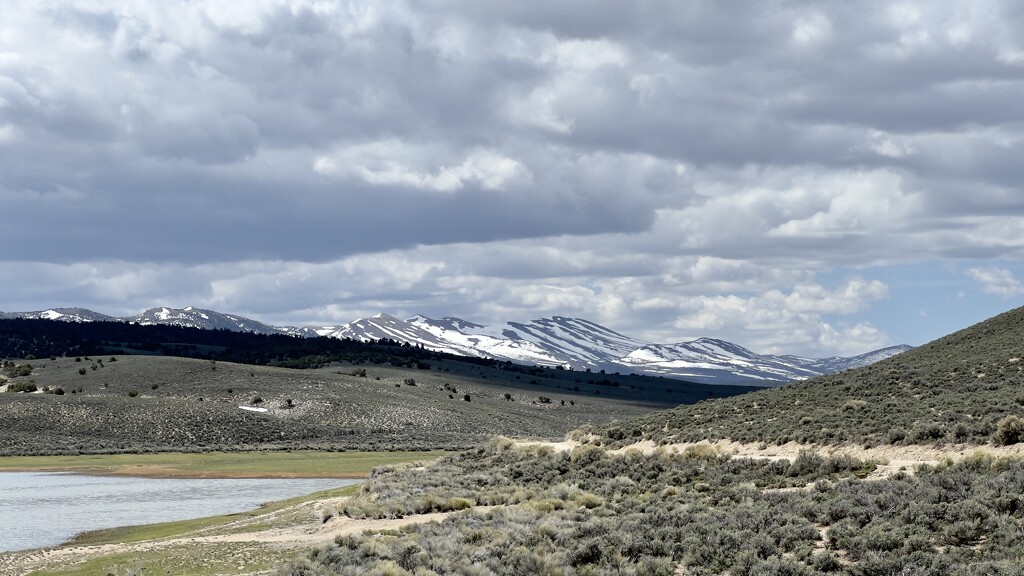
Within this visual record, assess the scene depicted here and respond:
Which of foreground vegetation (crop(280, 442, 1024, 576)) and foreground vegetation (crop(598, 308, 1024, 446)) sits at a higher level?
foreground vegetation (crop(598, 308, 1024, 446))

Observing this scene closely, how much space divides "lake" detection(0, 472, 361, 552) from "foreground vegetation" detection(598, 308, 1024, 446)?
2105cm

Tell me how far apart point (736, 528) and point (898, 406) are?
2030cm

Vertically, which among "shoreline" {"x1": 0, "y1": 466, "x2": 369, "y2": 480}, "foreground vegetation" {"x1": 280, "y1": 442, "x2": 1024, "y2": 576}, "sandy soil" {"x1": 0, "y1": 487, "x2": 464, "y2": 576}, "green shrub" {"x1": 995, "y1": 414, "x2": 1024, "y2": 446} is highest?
"green shrub" {"x1": 995, "y1": 414, "x2": 1024, "y2": 446}

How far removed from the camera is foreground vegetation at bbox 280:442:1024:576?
19844 millimetres

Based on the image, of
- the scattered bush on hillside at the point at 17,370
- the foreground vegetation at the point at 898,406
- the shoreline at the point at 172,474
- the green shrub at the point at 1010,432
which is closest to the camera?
the green shrub at the point at 1010,432

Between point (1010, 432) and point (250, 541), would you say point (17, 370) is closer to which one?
point (250, 541)

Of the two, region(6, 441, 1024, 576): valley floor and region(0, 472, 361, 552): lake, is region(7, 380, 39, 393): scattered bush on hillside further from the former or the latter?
region(6, 441, 1024, 576): valley floor

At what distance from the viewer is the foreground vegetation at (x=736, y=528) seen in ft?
65.1

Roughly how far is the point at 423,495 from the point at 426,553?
1454 cm

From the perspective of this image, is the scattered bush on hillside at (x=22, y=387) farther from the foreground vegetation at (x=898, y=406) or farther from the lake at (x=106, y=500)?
the foreground vegetation at (x=898, y=406)

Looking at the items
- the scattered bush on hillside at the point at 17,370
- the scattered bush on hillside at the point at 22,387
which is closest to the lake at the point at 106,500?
the scattered bush on hillside at the point at 22,387

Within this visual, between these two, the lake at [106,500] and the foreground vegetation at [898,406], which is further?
the lake at [106,500]

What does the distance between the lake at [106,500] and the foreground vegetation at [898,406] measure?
21050 mm

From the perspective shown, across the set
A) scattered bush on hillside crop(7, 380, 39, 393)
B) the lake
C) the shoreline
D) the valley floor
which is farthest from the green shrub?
scattered bush on hillside crop(7, 380, 39, 393)
